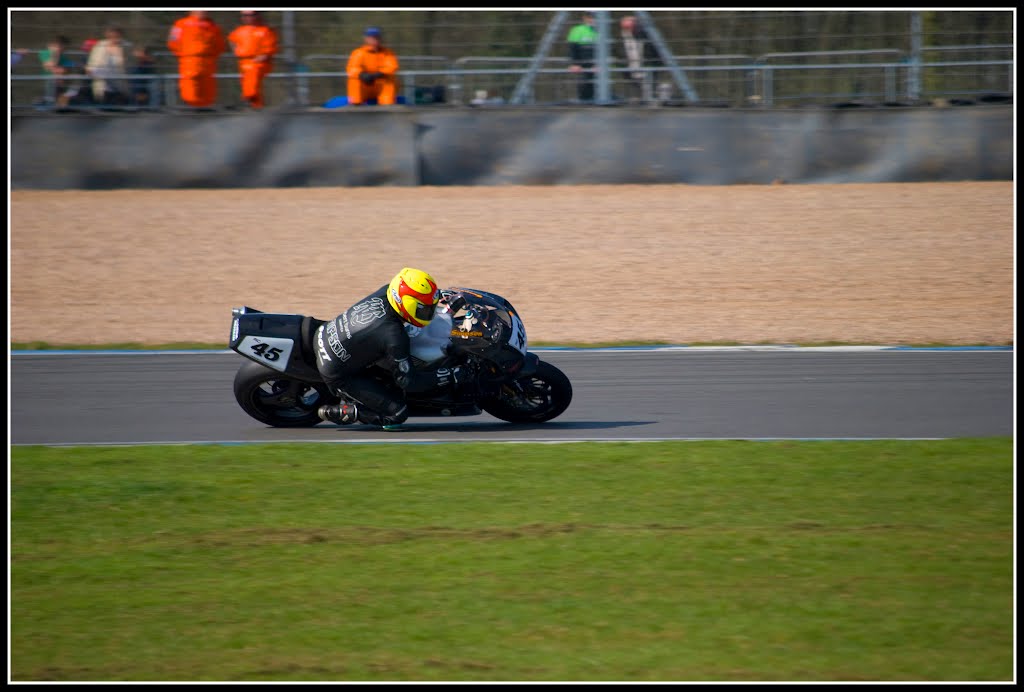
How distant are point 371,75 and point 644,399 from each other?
941 centimetres

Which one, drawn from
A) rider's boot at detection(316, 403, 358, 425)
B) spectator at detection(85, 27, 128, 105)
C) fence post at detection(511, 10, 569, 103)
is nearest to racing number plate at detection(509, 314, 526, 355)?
rider's boot at detection(316, 403, 358, 425)

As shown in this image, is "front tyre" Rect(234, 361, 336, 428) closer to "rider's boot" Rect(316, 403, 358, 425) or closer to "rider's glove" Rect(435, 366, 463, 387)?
"rider's boot" Rect(316, 403, 358, 425)

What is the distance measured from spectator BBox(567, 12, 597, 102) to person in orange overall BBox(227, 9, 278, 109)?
14.5 ft

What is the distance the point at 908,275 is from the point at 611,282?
3797 millimetres

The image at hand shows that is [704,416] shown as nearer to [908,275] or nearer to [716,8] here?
[908,275]

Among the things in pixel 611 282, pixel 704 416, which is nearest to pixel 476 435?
pixel 704 416

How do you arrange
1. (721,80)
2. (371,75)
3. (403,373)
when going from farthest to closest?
1. (371,75)
2. (721,80)
3. (403,373)

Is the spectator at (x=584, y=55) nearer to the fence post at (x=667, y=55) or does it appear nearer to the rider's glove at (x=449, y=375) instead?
the fence post at (x=667, y=55)

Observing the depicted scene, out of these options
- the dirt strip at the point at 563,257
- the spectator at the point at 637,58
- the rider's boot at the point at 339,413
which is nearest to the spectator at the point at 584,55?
the spectator at the point at 637,58

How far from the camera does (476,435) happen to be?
385 inches

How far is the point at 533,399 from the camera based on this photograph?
9.94m

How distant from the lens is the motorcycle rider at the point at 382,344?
29.8 ft

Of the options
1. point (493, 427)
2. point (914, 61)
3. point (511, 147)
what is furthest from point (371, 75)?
point (493, 427)

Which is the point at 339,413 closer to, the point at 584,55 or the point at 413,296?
the point at 413,296
